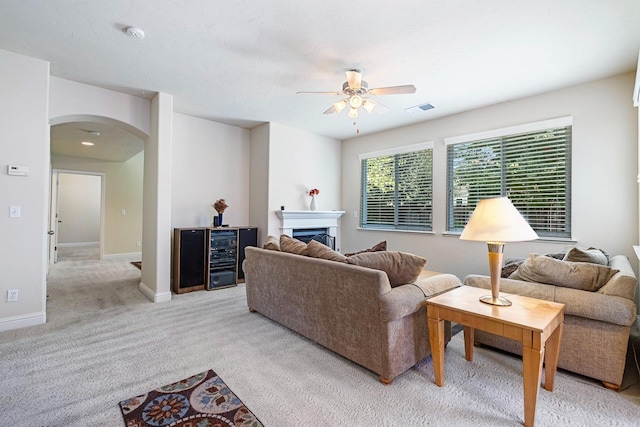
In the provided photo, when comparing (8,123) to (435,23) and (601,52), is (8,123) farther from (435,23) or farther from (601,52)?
(601,52)

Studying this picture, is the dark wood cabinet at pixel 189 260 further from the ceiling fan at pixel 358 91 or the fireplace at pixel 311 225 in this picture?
the ceiling fan at pixel 358 91

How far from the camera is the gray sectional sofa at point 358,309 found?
203cm

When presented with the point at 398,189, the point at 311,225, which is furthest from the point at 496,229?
the point at 311,225

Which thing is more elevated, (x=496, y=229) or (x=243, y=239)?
(x=496, y=229)

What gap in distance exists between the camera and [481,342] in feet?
8.60

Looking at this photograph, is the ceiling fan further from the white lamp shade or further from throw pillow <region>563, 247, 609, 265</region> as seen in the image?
throw pillow <region>563, 247, 609, 265</region>

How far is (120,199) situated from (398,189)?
6.99 meters

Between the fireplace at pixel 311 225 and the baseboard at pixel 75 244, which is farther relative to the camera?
the baseboard at pixel 75 244

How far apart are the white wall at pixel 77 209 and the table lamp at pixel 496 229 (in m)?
11.0

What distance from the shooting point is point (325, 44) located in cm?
277

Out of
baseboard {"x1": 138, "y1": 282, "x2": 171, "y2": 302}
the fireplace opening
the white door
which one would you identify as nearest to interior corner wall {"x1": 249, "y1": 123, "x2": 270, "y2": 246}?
the fireplace opening

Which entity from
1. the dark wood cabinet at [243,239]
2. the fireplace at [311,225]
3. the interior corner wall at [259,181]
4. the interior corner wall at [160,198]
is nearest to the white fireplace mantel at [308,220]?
the fireplace at [311,225]

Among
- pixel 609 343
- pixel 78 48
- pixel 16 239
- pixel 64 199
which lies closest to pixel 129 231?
pixel 64 199

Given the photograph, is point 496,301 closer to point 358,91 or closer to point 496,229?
point 496,229
